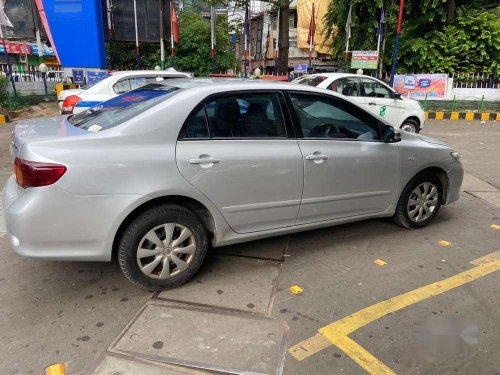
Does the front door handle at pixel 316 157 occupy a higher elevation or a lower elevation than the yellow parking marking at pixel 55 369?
higher

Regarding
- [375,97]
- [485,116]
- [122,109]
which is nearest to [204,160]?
[122,109]

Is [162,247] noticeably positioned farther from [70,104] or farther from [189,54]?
[189,54]

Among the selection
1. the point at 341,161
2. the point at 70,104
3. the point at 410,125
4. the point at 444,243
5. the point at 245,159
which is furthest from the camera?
the point at 410,125

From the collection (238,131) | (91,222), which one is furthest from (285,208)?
(91,222)

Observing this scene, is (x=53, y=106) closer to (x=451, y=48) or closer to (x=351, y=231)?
(x=351, y=231)

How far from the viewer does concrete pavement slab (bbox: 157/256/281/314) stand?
10.4 feet

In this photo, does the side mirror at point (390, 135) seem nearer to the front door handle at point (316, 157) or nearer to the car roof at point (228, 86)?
the car roof at point (228, 86)

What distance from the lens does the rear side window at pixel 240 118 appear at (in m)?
3.26

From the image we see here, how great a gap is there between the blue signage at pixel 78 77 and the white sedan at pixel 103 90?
8.71 meters

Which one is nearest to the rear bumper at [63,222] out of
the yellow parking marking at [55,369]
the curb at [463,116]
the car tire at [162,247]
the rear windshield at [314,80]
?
the car tire at [162,247]

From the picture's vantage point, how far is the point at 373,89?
10.1 metres

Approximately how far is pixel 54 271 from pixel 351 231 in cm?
285

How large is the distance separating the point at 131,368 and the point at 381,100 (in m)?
8.92

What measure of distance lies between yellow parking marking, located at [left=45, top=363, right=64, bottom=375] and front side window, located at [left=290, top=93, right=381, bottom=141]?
2439 millimetres
